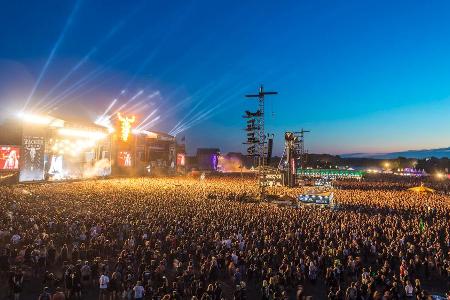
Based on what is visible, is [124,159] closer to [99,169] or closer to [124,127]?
[124,127]

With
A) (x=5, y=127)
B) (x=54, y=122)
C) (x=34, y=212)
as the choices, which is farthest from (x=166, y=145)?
(x=34, y=212)

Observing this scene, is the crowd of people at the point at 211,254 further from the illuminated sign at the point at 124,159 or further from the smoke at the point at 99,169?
the illuminated sign at the point at 124,159

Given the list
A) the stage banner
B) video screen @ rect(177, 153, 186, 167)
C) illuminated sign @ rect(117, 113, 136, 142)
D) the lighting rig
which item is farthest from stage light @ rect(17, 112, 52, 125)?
video screen @ rect(177, 153, 186, 167)

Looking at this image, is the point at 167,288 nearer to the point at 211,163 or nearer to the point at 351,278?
the point at 351,278

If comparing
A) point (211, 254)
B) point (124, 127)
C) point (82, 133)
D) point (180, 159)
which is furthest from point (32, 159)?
point (180, 159)

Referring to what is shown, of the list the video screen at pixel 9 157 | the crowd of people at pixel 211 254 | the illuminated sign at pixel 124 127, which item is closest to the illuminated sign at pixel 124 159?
the illuminated sign at pixel 124 127

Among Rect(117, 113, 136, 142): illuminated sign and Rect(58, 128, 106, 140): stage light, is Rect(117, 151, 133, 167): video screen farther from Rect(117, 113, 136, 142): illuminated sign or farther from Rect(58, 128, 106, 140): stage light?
Rect(58, 128, 106, 140): stage light
